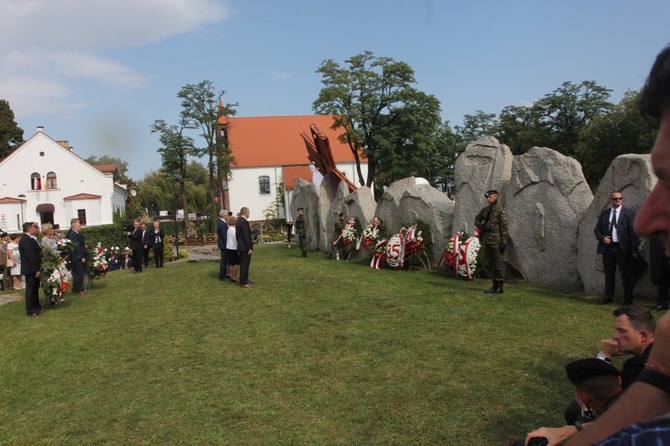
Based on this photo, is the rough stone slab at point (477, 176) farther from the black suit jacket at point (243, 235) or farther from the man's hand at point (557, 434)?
the man's hand at point (557, 434)

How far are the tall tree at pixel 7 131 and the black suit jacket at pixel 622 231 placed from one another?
5776 cm

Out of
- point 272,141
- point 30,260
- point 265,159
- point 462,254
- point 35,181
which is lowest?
point 462,254

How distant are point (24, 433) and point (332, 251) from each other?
13.6 metres

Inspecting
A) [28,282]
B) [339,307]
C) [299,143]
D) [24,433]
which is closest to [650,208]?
[24,433]

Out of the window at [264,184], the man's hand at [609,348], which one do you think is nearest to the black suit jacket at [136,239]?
the man's hand at [609,348]

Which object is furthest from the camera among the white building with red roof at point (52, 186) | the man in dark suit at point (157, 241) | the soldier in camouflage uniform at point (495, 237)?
the white building with red roof at point (52, 186)

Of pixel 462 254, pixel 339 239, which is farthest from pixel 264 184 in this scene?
pixel 462 254

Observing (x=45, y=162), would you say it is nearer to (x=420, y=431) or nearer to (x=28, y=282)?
(x=28, y=282)

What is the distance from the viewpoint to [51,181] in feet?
161

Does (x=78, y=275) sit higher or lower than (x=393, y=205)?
lower

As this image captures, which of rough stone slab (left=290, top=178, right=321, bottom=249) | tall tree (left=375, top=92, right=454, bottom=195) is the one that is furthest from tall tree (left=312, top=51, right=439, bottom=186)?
rough stone slab (left=290, top=178, right=321, bottom=249)

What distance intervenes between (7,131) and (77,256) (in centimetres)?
4882

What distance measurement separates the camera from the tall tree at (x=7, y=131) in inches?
2067

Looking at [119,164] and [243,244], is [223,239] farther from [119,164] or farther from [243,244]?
[119,164]
